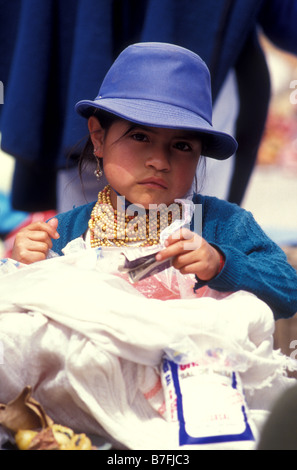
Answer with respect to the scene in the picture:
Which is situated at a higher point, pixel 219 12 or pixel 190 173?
pixel 219 12

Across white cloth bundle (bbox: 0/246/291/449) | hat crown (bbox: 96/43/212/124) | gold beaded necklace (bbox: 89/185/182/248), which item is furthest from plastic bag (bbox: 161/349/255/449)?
hat crown (bbox: 96/43/212/124)

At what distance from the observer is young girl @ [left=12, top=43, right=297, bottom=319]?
909mm

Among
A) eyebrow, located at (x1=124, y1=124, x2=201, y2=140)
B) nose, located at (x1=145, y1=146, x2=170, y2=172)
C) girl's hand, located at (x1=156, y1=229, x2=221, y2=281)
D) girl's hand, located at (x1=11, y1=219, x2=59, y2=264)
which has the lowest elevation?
girl's hand, located at (x1=11, y1=219, x2=59, y2=264)

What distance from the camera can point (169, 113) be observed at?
0.93 metres

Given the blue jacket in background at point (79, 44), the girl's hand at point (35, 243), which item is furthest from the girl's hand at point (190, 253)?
the blue jacket in background at point (79, 44)

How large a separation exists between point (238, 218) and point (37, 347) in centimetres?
48

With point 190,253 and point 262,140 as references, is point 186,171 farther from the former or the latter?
point 262,140

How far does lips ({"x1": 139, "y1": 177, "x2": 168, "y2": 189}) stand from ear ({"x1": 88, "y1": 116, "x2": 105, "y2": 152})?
0.17m

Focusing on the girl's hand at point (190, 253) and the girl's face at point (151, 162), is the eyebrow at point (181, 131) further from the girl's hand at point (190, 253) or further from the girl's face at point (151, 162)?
the girl's hand at point (190, 253)

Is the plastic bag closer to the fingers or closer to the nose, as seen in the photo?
the fingers

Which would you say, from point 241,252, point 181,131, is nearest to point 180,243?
point 241,252

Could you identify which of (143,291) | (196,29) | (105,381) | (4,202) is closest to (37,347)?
(105,381)

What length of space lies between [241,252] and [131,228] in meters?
0.23

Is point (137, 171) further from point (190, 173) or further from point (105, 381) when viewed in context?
point (105, 381)
